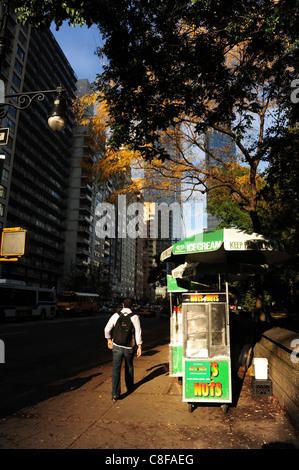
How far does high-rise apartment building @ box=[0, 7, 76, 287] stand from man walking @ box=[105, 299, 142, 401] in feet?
174

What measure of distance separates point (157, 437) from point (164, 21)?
7.43 meters

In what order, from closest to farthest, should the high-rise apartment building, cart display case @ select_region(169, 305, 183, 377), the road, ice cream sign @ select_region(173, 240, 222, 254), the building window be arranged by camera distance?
1. ice cream sign @ select_region(173, 240, 222, 254)
2. the road
3. cart display case @ select_region(169, 305, 183, 377)
4. the building window
5. the high-rise apartment building

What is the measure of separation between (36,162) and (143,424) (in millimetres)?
75379

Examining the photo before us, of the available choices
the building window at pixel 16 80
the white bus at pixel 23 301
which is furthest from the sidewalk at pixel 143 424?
the building window at pixel 16 80

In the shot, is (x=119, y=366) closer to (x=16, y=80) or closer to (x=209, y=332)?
(x=209, y=332)

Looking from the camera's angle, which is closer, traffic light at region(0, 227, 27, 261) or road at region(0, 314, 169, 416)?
traffic light at region(0, 227, 27, 261)

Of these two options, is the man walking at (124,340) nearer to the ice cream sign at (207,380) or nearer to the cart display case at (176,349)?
the cart display case at (176,349)

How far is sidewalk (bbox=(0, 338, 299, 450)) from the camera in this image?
3980 mm

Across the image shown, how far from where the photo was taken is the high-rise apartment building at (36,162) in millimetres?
57812

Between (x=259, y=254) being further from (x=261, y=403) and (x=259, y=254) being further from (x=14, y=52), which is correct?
(x=14, y=52)

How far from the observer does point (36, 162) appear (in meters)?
73.4

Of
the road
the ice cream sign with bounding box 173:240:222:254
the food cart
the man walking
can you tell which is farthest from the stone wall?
the road

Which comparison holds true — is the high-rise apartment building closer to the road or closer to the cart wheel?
the road

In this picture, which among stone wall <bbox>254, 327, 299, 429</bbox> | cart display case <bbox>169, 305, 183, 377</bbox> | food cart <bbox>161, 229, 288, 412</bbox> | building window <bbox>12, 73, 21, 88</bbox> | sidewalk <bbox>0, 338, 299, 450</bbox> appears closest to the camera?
sidewalk <bbox>0, 338, 299, 450</bbox>
